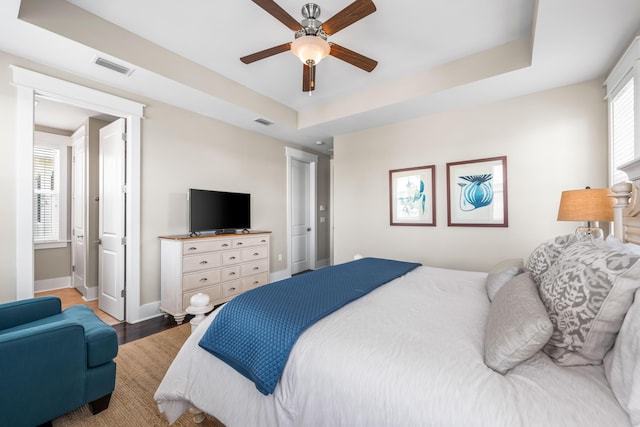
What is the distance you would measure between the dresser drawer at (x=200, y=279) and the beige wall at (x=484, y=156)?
1.97 metres

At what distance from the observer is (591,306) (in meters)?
0.90

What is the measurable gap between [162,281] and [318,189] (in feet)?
10.9

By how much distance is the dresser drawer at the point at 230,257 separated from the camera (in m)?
3.44

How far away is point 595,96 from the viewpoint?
2.71 meters

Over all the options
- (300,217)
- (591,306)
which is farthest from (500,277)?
(300,217)

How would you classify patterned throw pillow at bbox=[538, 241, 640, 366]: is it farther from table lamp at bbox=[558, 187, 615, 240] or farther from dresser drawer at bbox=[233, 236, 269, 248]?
dresser drawer at bbox=[233, 236, 269, 248]

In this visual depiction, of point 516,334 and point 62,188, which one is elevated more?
point 62,188

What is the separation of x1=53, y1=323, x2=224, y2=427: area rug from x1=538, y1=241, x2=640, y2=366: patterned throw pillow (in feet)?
5.59

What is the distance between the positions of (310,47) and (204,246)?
7.81 ft

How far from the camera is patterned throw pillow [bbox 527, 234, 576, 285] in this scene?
1452mm

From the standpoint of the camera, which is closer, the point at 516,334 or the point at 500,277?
the point at 516,334

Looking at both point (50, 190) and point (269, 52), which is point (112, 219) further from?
point (269, 52)

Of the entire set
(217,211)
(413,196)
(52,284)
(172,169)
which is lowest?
(52,284)

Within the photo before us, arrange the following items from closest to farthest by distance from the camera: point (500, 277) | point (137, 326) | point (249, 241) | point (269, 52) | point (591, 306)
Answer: point (591, 306) < point (500, 277) < point (269, 52) < point (137, 326) < point (249, 241)
